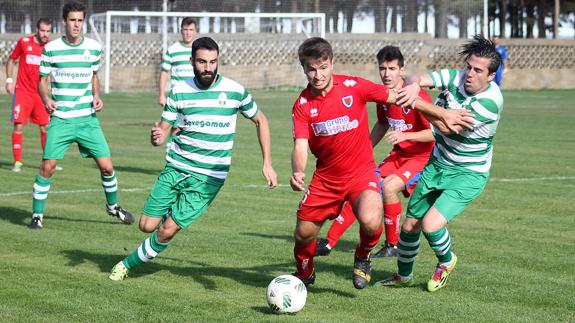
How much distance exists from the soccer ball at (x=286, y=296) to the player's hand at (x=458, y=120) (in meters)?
1.63

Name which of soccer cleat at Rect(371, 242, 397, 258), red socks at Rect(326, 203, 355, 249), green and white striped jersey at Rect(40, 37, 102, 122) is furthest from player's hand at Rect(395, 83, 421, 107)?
green and white striped jersey at Rect(40, 37, 102, 122)

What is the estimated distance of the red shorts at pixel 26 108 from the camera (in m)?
17.0

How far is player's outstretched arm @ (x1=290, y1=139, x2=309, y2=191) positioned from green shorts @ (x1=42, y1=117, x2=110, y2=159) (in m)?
4.39

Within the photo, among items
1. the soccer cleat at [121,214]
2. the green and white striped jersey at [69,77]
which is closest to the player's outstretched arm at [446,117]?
the soccer cleat at [121,214]

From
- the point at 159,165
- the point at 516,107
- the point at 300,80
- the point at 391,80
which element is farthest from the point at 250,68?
the point at 391,80

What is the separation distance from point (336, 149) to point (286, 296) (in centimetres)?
127

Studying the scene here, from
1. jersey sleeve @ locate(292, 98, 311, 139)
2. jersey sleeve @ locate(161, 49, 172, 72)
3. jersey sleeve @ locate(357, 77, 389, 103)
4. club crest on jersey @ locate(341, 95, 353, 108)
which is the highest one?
jersey sleeve @ locate(161, 49, 172, 72)

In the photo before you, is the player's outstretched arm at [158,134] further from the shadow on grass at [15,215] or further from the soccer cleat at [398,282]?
the shadow on grass at [15,215]

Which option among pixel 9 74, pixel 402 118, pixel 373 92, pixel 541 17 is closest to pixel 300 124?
pixel 373 92

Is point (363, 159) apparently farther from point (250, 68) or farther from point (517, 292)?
point (250, 68)

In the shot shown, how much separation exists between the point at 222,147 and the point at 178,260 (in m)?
1.42

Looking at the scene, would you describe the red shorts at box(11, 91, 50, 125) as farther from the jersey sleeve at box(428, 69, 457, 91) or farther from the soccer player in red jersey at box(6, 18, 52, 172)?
the jersey sleeve at box(428, 69, 457, 91)

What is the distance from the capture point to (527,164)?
17141 mm

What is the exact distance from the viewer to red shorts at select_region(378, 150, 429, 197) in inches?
373
